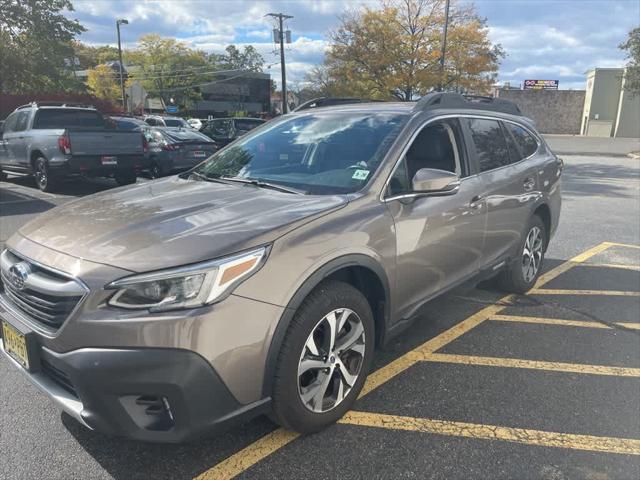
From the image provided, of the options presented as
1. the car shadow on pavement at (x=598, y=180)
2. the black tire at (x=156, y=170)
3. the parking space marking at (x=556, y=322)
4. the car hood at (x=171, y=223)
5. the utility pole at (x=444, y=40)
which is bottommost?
the car shadow on pavement at (x=598, y=180)

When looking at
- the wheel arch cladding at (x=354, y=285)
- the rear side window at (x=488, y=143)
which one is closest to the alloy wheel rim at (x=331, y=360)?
the wheel arch cladding at (x=354, y=285)

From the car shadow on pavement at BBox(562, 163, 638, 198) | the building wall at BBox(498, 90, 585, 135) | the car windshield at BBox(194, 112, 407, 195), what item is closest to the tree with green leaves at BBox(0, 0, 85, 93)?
the car shadow on pavement at BBox(562, 163, 638, 198)

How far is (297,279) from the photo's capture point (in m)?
2.35

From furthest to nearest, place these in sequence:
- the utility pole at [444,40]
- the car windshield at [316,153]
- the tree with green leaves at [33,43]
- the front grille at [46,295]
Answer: the tree with green leaves at [33,43], the utility pole at [444,40], the car windshield at [316,153], the front grille at [46,295]

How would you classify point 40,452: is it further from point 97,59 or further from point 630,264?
point 97,59

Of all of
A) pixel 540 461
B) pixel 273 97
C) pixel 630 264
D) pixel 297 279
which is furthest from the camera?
pixel 273 97

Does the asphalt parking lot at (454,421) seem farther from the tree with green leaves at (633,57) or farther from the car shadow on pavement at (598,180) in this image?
the tree with green leaves at (633,57)

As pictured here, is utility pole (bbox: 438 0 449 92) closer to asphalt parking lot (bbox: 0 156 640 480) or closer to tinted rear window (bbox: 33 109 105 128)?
tinted rear window (bbox: 33 109 105 128)

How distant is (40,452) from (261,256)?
153cm

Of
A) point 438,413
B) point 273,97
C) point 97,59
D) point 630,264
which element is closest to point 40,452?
point 438,413

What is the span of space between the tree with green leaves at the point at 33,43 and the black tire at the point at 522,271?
35.6 meters

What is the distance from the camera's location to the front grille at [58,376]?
2.19 metres

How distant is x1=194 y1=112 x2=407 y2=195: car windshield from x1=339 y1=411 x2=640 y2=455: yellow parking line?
1316mm

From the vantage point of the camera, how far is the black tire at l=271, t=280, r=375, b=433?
7.74 feet
